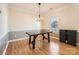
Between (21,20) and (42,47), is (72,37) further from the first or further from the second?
(21,20)

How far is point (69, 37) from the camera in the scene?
10.00 feet

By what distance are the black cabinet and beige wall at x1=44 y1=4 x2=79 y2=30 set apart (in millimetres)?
240

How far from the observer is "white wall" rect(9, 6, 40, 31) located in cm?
230

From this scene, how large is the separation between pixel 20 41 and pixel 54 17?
1.04 m

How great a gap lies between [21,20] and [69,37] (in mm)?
1580

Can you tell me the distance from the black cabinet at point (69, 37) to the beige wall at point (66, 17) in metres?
0.24

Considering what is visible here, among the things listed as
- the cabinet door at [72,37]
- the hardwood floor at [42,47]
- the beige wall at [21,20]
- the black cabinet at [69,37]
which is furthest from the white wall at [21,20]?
the cabinet door at [72,37]

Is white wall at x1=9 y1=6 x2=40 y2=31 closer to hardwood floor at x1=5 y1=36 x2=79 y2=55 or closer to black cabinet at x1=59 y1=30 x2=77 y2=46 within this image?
hardwood floor at x1=5 y1=36 x2=79 y2=55

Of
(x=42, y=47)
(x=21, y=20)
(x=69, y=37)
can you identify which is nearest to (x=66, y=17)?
(x=69, y=37)

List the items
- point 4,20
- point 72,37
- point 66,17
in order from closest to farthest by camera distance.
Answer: point 4,20 < point 66,17 < point 72,37

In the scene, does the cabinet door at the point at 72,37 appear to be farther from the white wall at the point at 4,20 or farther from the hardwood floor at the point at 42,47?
the white wall at the point at 4,20

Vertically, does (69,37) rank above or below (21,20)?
below

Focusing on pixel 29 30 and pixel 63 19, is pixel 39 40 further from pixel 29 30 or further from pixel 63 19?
pixel 63 19
